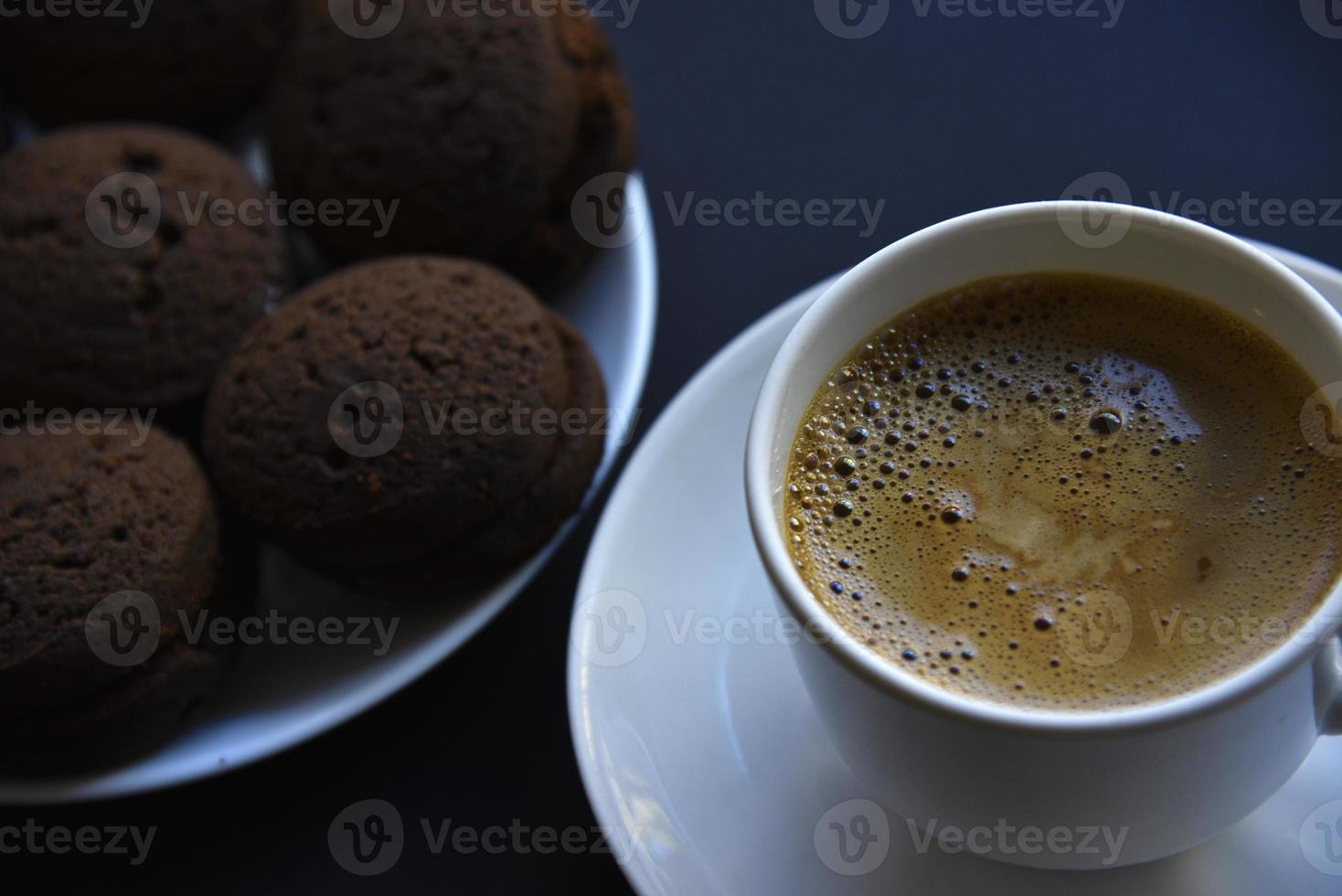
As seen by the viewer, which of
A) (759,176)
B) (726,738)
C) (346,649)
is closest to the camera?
(726,738)

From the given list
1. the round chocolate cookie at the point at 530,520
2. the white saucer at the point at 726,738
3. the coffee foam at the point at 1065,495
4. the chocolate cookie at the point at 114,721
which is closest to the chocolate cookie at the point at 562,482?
the round chocolate cookie at the point at 530,520

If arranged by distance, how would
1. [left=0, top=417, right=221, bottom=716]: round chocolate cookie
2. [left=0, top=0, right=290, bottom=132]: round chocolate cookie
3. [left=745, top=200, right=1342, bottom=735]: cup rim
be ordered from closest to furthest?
[left=745, top=200, right=1342, bottom=735]: cup rim, [left=0, top=417, right=221, bottom=716]: round chocolate cookie, [left=0, top=0, right=290, bottom=132]: round chocolate cookie

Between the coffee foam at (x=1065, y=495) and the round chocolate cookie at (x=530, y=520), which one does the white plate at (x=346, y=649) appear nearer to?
the round chocolate cookie at (x=530, y=520)

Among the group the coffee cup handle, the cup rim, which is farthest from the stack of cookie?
the coffee cup handle

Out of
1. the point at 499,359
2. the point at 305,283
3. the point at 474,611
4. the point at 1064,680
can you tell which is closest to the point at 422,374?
the point at 499,359

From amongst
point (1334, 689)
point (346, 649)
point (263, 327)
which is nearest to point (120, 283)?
point (263, 327)

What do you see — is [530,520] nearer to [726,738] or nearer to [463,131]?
[726,738]

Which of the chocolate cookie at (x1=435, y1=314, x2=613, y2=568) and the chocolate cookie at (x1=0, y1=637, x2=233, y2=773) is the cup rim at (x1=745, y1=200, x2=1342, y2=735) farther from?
the chocolate cookie at (x1=0, y1=637, x2=233, y2=773)
